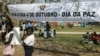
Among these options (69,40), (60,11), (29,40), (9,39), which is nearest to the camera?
(9,39)

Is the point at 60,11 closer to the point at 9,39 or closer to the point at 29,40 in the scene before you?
the point at 29,40

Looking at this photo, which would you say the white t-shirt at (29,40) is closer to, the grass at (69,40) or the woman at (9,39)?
the woman at (9,39)

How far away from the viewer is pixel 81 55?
50.4 ft

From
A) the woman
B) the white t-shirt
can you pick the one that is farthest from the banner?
the woman

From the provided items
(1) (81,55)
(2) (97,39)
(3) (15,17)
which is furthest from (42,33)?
(1) (81,55)

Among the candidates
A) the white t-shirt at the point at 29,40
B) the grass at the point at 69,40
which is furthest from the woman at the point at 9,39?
the grass at the point at 69,40

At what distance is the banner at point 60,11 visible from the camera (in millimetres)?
14141

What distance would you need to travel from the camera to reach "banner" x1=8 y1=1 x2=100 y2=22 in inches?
557

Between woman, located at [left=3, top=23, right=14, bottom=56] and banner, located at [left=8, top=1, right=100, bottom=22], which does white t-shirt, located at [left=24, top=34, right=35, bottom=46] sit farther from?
banner, located at [left=8, top=1, right=100, bottom=22]

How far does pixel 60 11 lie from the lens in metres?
15.3

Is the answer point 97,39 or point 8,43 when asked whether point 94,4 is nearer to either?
point 8,43

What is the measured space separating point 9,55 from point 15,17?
802 cm

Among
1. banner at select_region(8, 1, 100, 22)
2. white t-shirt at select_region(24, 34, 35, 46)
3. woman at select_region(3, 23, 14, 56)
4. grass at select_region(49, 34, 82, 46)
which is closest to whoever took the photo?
woman at select_region(3, 23, 14, 56)

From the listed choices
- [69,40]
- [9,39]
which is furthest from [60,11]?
[69,40]
